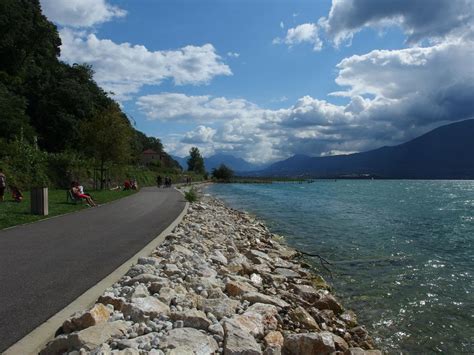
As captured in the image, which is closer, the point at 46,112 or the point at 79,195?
the point at 79,195

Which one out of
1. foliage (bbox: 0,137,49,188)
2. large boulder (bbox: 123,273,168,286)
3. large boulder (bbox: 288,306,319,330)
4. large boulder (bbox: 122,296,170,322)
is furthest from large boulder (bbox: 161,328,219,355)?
foliage (bbox: 0,137,49,188)

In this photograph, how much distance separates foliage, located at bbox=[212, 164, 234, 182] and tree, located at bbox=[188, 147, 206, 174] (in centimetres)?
621

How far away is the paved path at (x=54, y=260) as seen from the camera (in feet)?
17.3

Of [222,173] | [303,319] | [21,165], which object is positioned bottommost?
[303,319]

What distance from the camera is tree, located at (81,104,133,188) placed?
38.5 meters

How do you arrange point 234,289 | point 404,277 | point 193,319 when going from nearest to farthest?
point 193,319, point 234,289, point 404,277

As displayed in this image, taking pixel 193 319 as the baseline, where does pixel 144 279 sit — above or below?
above

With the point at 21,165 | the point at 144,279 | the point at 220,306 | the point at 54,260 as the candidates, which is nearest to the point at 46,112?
the point at 21,165

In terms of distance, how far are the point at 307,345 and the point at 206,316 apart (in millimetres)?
1343

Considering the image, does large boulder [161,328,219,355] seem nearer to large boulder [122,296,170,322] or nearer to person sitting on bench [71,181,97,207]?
large boulder [122,296,170,322]

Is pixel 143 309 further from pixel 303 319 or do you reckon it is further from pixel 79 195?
pixel 79 195

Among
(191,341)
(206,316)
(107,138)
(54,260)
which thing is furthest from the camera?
(107,138)

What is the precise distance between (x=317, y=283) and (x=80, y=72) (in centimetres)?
6647

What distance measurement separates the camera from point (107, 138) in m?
38.5
